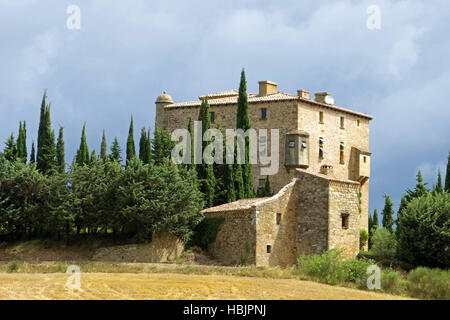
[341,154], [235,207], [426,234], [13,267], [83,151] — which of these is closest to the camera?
[13,267]

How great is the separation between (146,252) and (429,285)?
16.4 m

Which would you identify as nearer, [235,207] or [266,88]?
[235,207]

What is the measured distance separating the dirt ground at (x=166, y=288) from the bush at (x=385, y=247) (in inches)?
452

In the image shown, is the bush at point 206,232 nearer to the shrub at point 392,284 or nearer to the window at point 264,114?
the shrub at point 392,284

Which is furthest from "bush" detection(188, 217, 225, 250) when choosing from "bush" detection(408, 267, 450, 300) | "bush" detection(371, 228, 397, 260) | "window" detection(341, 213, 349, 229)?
"bush" detection(408, 267, 450, 300)

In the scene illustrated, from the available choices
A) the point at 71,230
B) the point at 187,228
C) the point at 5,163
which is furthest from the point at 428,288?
the point at 5,163

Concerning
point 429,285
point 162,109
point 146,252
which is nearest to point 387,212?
point 162,109

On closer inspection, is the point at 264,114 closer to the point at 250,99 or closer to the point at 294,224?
the point at 250,99

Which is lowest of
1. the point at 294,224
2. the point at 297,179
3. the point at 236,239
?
the point at 236,239

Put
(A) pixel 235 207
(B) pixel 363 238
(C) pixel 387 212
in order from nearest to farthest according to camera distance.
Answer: (A) pixel 235 207
(B) pixel 363 238
(C) pixel 387 212

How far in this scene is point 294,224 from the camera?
Result: 145 feet

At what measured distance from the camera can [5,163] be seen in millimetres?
48844

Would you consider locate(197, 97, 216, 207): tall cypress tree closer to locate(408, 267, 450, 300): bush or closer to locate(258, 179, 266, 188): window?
locate(258, 179, 266, 188): window
